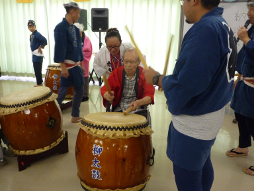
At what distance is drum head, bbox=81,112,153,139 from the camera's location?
1282mm

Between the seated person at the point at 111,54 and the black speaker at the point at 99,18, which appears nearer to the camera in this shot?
the seated person at the point at 111,54

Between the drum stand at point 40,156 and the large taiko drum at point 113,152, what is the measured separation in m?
0.66

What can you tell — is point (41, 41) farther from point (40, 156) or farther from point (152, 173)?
point (152, 173)

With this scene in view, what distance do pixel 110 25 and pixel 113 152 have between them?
4.38 metres

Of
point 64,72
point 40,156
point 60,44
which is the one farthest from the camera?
point 64,72

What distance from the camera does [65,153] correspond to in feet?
6.86

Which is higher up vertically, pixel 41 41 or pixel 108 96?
pixel 41 41

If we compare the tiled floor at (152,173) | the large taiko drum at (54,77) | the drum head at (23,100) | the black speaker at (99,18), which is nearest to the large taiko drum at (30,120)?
the drum head at (23,100)

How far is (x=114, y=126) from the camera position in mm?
1288

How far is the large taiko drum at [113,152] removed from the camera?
1.29 metres

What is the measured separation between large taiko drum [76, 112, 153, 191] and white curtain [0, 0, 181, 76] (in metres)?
3.76

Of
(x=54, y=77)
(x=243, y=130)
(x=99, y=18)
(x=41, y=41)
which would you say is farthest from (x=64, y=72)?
(x=41, y=41)

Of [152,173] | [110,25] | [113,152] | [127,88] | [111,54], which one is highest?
[110,25]

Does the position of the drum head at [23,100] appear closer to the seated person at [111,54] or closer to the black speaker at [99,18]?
the seated person at [111,54]
